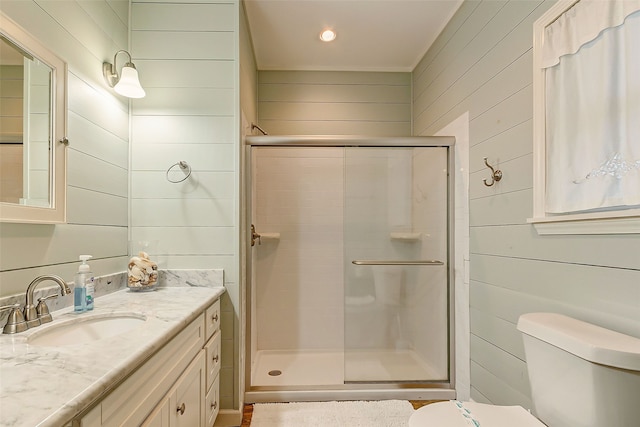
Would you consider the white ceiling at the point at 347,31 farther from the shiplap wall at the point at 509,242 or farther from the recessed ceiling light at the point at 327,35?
the shiplap wall at the point at 509,242

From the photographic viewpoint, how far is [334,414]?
2117mm

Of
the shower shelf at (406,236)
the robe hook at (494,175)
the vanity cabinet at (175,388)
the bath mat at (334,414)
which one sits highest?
the robe hook at (494,175)

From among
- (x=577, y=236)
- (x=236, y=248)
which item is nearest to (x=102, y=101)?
(x=236, y=248)

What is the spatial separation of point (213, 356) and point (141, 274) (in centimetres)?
57

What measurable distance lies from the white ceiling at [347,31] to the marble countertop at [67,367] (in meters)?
2.05

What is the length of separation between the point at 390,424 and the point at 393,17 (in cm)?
263

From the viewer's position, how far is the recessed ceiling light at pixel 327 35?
8.35 ft

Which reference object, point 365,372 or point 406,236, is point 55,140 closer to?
point 406,236

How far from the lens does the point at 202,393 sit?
1537mm

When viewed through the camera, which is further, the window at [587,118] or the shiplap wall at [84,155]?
the shiplap wall at [84,155]

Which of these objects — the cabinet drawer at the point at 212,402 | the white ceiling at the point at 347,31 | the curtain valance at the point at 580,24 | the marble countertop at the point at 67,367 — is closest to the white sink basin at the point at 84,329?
the marble countertop at the point at 67,367

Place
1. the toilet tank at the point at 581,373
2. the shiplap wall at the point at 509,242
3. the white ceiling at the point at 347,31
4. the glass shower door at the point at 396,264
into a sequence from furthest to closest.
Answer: the glass shower door at the point at 396,264 → the white ceiling at the point at 347,31 → the shiplap wall at the point at 509,242 → the toilet tank at the point at 581,373

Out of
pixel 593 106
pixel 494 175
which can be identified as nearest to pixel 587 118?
pixel 593 106

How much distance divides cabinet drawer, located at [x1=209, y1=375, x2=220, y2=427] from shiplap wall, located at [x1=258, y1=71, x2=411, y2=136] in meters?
2.18
